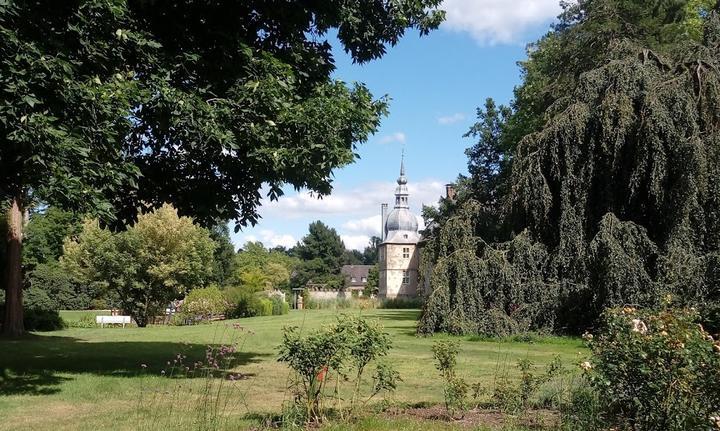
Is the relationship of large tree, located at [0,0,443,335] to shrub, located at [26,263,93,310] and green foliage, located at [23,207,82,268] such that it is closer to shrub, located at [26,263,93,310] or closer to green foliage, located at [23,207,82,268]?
shrub, located at [26,263,93,310]

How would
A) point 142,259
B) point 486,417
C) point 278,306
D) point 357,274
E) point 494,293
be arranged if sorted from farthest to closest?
point 357,274 < point 278,306 < point 142,259 < point 494,293 < point 486,417

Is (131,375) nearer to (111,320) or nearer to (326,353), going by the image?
(326,353)

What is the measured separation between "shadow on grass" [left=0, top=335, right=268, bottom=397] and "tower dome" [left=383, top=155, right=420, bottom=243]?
64.8 metres

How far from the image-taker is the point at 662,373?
4363 millimetres

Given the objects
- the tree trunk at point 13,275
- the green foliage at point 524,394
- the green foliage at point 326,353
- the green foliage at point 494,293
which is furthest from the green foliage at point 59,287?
the green foliage at point 524,394

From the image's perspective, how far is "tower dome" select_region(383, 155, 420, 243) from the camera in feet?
266

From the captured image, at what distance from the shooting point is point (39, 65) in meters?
6.45

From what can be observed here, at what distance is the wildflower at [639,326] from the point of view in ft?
15.2

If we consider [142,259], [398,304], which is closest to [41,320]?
[142,259]

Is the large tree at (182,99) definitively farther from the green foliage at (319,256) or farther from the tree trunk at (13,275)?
the green foliage at (319,256)

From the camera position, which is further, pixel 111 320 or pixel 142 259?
pixel 142 259

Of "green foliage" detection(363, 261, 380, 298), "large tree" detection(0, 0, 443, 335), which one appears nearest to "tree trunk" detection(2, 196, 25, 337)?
"large tree" detection(0, 0, 443, 335)

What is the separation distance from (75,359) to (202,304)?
18.0 meters

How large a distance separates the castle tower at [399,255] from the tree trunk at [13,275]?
2369 inches
